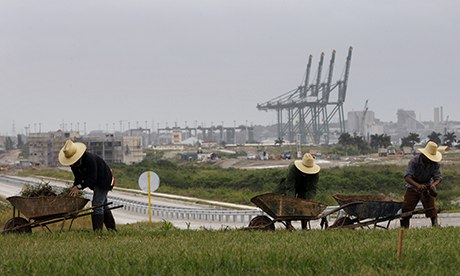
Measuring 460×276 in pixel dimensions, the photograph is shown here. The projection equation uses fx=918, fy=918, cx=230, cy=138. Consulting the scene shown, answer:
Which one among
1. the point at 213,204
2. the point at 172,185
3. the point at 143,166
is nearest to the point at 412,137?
the point at 143,166

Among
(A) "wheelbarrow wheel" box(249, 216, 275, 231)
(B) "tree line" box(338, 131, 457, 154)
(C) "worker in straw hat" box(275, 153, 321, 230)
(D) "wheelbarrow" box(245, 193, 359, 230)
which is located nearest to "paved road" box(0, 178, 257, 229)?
(C) "worker in straw hat" box(275, 153, 321, 230)

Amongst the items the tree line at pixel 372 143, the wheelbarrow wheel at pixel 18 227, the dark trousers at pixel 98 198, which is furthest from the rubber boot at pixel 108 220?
the tree line at pixel 372 143

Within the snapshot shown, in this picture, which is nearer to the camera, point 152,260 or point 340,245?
point 152,260

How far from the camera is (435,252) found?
8344 millimetres

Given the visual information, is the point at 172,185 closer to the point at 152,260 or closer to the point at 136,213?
the point at 136,213

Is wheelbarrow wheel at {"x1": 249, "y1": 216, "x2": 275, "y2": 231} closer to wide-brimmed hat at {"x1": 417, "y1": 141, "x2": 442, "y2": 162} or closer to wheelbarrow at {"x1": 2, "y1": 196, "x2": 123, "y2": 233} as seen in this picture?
wheelbarrow at {"x1": 2, "y1": 196, "x2": 123, "y2": 233}

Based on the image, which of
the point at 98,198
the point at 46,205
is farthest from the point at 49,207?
the point at 98,198

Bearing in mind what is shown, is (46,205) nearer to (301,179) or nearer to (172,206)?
(301,179)

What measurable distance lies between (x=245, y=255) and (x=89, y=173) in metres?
5.53

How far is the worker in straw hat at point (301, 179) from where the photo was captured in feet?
45.8

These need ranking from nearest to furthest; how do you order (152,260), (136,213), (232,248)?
(152,260), (232,248), (136,213)

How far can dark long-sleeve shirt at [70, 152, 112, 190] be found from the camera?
1337 cm

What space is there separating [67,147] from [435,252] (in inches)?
258

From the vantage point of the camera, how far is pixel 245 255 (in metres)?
8.34
